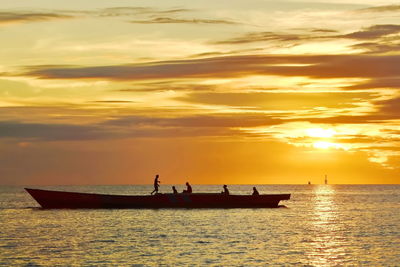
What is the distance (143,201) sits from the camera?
8912 centimetres

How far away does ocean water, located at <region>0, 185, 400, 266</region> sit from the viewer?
47.0 m

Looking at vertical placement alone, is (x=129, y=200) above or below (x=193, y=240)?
above

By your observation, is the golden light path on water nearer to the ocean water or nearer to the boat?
the ocean water

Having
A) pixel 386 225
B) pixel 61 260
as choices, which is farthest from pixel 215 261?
pixel 386 225

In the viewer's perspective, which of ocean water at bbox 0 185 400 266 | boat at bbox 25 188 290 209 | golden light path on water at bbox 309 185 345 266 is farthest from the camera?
boat at bbox 25 188 290 209

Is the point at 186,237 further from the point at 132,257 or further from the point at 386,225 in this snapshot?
the point at 386,225

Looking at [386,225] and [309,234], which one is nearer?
[309,234]

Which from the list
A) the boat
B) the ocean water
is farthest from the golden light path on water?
the boat

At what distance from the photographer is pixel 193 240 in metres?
58.3

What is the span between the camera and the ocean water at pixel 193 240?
4697 centimetres

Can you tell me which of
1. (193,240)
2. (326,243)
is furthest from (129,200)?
(326,243)

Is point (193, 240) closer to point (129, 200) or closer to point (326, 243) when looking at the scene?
point (326, 243)

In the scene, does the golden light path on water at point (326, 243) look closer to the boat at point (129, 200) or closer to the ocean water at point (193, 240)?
the ocean water at point (193, 240)

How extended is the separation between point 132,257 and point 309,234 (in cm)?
2342
